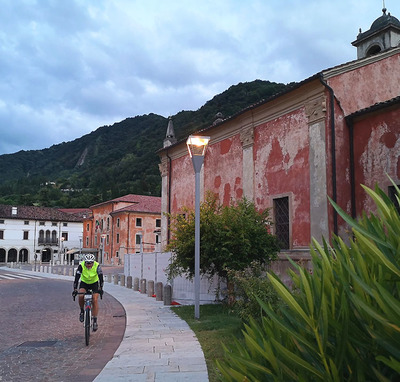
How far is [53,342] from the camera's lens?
28.0ft

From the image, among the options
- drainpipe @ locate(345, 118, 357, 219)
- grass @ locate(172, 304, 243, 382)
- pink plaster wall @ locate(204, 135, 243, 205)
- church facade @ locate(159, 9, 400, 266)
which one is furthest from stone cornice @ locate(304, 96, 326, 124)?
grass @ locate(172, 304, 243, 382)

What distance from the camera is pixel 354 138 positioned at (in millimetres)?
13633

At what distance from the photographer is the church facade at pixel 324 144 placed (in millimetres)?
12914

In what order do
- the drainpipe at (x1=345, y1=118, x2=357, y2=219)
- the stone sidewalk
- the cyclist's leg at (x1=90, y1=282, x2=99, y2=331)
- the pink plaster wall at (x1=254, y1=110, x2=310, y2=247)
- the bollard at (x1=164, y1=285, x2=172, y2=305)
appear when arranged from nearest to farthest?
1. the stone sidewalk
2. the cyclist's leg at (x1=90, y1=282, x2=99, y2=331)
3. the drainpipe at (x1=345, y1=118, x2=357, y2=219)
4. the pink plaster wall at (x1=254, y1=110, x2=310, y2=247)
5. the bollard at (x1=164, y1=285, x2=172, y2=305)

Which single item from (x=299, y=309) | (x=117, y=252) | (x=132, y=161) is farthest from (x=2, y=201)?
(x=299, y=309)

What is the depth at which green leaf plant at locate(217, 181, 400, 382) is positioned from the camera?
1214mm

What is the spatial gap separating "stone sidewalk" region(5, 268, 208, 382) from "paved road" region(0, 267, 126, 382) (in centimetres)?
26

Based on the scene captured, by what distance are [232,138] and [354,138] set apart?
18.8 ft

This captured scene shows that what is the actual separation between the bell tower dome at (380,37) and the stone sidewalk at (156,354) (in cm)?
1342

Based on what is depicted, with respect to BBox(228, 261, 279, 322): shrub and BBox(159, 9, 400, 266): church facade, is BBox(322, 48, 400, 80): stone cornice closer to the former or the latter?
BBox(159, 9, 400, 266): church facade

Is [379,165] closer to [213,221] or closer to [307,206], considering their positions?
[307,206]

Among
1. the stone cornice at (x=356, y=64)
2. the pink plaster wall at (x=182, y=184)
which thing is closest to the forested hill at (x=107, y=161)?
the pink plaster wall at (x=182, y=184)

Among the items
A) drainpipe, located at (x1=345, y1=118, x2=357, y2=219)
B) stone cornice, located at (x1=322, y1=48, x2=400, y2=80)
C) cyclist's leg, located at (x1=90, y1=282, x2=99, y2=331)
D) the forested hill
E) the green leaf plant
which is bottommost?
cyclist's leg, located at (x1=90, y1=282, x2=99, y2=331)

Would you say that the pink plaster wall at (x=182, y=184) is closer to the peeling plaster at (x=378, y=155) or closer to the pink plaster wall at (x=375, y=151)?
the pink plaster wall at (x=375, y=151)
